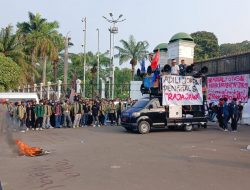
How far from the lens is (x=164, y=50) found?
114 feet

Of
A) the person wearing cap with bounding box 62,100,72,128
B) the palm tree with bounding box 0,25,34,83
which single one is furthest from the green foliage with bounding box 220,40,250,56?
the person wearing cap with bounding box 62,100,72,128

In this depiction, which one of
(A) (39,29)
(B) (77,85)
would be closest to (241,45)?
(A) (39,29)

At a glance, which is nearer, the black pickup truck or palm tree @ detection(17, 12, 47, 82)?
the black pickup truck

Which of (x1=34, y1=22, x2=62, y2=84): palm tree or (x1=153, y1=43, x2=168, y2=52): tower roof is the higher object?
(x1=34, y1=22, x2=62, y2=84): palm tree

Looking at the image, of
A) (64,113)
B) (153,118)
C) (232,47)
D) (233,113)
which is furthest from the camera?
(232,47)

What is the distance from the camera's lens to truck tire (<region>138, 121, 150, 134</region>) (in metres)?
18.1

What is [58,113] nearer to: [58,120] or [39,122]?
[58,120]

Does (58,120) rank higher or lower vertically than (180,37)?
lower

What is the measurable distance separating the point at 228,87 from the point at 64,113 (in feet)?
33.9

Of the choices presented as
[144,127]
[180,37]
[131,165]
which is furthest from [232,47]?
[131,165]

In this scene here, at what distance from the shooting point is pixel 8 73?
3819cm

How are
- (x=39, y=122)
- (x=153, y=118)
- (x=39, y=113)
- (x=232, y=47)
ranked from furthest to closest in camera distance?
1. (x=232, y=47)
2. (x=39, y=122)
3. (x=39, y=113)
4. (x=153, y=118)

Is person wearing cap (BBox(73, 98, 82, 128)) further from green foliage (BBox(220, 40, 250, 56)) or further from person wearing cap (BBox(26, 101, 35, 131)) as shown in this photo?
green foliage (BBox(220, 40, 250, 56))

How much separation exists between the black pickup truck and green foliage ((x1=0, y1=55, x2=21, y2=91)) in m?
22.5
